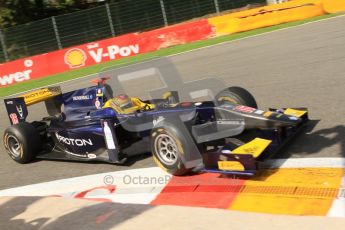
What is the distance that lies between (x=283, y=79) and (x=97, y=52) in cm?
1075

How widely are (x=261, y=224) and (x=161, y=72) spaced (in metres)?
2.76

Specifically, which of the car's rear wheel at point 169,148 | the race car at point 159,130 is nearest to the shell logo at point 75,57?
the race car at point 159,130

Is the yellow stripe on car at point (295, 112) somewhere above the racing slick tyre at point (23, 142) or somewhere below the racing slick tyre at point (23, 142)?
below

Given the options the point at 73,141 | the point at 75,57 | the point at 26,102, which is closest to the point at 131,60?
the point at 75,57

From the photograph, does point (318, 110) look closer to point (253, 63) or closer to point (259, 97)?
point (259, 97)

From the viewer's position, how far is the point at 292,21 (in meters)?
18.5

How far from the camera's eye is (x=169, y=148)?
5.25m

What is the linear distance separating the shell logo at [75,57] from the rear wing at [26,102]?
450 inches

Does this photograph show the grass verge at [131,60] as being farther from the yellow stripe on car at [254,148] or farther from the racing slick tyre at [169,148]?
the yellow stripe on car at [254,148]

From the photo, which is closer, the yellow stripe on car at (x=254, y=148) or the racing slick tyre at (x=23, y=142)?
the yellow stripe on car at (x=254, y=148)

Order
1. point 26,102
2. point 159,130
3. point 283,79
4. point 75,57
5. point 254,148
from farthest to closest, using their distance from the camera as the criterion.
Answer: point 75,57
point 283,79
point 26,102
point 159,130
point 254,148

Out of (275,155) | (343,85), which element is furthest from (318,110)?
(275,155)

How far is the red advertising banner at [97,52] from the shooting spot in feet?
58.7

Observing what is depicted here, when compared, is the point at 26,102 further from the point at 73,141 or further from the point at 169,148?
the point at 169,148
